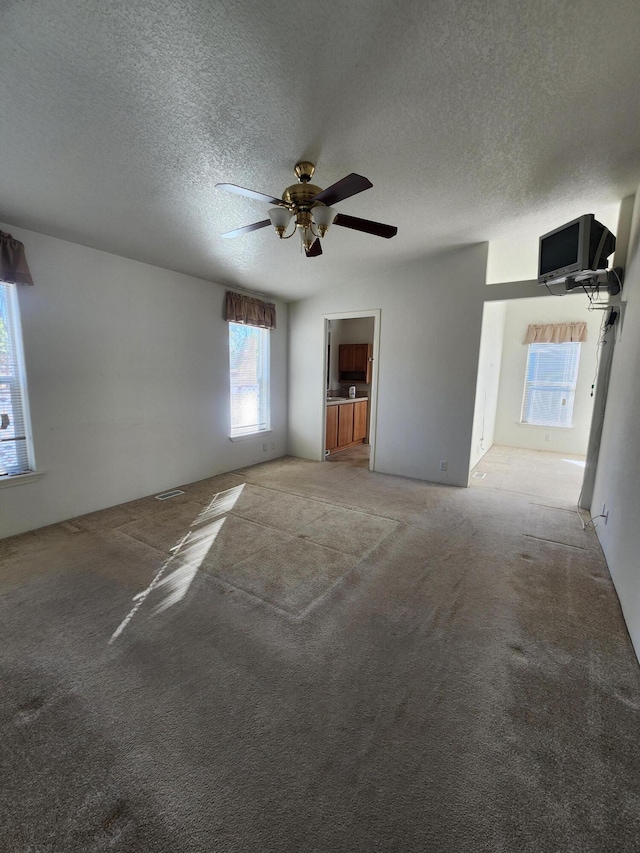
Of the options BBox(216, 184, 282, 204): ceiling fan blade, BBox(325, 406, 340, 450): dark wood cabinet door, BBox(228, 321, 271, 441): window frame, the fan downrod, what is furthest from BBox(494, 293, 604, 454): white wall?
BBox(216, 184, 282, 204): ceiling fan blade

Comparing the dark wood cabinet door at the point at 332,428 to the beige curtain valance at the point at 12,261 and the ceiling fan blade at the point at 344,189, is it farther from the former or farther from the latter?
the beige curtain valance at the point at 12,261

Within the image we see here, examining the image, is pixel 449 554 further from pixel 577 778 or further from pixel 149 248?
pixel 149 248

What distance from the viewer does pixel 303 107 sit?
1.92 metres

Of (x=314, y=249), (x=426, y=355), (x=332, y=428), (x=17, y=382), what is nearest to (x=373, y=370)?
(x=426, y=355)

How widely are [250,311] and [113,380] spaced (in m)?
2.06

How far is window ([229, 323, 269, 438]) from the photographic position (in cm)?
491

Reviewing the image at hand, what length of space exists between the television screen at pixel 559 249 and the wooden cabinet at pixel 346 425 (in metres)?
3.44

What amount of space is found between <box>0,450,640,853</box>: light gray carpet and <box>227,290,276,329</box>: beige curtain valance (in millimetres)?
2960

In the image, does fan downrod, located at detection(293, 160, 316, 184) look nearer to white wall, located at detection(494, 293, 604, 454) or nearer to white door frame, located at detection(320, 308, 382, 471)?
white door frame, located at detection(320, 308, 382, 471)

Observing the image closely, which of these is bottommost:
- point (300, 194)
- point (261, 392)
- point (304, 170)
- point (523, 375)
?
point (261, 392)

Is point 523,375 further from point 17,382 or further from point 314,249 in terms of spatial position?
point 17,382

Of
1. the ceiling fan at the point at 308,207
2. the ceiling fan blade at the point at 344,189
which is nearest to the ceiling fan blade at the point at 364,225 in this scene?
the ceiling fan at the point at 308,207

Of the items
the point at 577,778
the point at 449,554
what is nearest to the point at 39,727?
the point at 577,778

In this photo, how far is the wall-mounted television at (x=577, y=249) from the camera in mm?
2652
